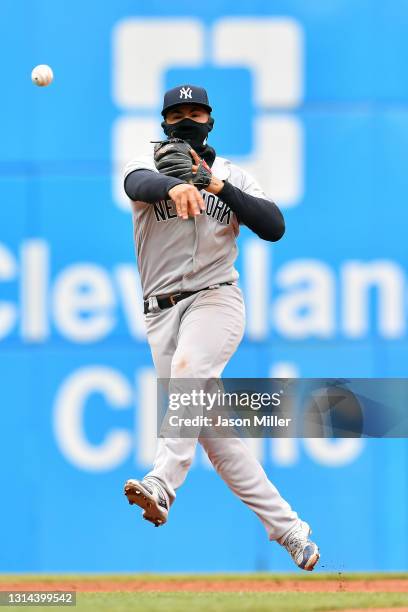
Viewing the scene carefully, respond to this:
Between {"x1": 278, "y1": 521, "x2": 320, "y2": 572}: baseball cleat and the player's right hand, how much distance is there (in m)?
1.22

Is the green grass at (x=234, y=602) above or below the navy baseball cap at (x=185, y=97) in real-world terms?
below

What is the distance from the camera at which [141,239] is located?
4996 mm

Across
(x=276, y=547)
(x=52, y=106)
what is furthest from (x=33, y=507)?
(x=52, y=106)

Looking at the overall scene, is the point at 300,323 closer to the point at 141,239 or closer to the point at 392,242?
the point at 392,242

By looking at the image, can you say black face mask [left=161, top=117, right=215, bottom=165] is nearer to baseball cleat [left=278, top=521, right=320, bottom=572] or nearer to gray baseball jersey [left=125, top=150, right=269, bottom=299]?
gray baseball jersey [left=125, top=150, right=269, bottom=299]

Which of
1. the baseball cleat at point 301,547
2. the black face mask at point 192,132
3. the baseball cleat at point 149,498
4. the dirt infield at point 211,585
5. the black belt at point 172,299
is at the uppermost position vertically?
the black face mask at point 192,132

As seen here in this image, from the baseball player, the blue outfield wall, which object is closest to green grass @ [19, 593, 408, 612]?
the baseball player

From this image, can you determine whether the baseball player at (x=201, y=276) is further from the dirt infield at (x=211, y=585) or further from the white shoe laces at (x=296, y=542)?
the dirt infield at (x=211, y=585)

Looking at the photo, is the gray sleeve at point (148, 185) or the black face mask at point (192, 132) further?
the black face mask at point (192, 132)

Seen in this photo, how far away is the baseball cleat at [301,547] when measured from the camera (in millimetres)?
4867

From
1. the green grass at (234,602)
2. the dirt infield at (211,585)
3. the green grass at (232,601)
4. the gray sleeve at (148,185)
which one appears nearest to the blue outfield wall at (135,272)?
the dirt infield at (211,585)

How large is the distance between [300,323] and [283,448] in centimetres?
69

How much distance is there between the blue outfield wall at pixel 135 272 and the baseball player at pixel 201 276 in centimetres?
272

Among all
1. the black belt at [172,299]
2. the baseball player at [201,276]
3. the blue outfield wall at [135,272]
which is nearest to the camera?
the baseball player at [201,276]
